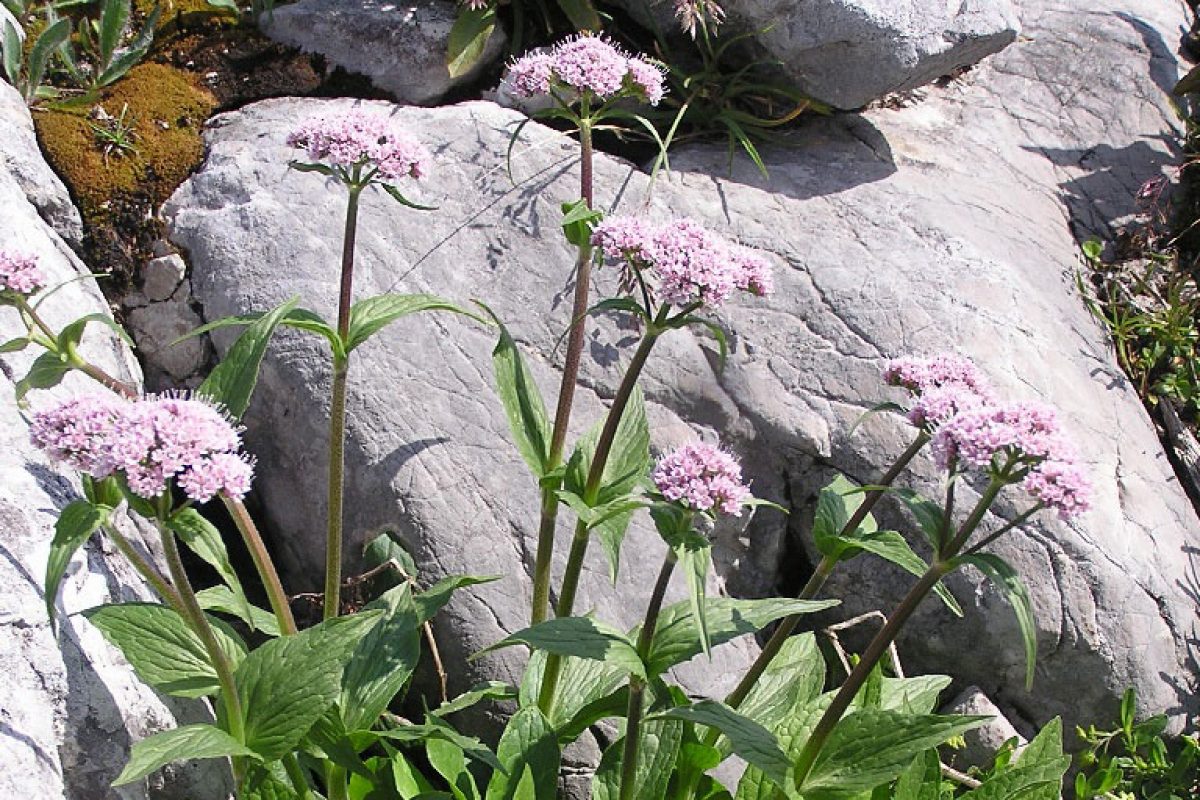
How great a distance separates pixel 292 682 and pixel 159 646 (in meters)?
0.43

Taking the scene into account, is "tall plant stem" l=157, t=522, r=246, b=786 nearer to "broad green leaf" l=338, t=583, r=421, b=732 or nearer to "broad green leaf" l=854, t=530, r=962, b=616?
"broad green leaf" l=338, t=583, r=421, b=732

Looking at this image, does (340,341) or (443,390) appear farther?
(443,390)

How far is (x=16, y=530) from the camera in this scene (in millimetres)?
3598

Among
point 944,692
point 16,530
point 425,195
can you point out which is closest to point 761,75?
point 425,195

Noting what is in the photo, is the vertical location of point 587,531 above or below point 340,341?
below

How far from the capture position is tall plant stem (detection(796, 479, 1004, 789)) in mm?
3020

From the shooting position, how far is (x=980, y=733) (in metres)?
4.89

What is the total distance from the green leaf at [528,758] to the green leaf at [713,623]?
24.5 inches

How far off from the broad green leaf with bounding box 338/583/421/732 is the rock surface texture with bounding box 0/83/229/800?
0.59 meters

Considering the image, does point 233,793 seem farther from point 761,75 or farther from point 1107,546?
point 761,75

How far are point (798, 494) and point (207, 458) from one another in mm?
2890

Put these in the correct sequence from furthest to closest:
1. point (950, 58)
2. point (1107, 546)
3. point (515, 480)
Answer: point (950, 58) < point (1107, 546) < point (515, 480)

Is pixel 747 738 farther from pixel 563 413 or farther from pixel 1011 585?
pixel 563 413

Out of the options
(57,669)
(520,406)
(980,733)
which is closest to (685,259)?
(520,406)
